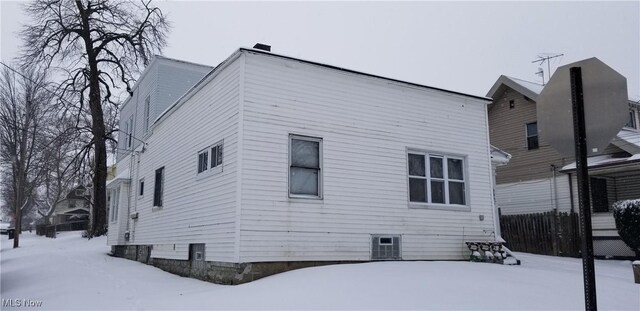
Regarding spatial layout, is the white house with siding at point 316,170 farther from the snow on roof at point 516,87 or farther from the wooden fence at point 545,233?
the snow on roof at point 516,87

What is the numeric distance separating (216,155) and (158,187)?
5.24 m

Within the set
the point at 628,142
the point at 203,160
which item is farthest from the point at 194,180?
the point at 628,142

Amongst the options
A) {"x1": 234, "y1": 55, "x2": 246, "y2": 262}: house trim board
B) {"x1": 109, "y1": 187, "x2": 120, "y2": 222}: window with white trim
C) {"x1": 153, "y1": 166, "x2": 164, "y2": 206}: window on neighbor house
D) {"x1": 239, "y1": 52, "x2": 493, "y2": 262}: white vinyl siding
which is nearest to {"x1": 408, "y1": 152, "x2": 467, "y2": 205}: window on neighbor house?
{"x1": 239, "y1": 52, "x2": 493, "y2": 262}: white vinyl siding

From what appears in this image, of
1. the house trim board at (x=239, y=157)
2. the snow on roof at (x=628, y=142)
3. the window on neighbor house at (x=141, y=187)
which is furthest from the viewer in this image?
the snow on roof at (x=628, y=142)

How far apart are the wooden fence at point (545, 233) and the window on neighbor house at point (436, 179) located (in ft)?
28.0

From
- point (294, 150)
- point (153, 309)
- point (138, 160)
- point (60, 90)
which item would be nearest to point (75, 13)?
point (60, 90)

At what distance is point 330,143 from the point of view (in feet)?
36.7

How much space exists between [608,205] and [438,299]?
57.0ft

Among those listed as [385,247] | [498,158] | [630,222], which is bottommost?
[385,247]

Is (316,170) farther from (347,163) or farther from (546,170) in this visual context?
(546,170)

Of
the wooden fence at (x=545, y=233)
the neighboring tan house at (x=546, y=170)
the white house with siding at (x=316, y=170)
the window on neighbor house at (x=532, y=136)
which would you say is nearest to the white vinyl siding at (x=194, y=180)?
the white house with siding at (x=316, y=170)

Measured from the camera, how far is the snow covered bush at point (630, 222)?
15656 millimetres

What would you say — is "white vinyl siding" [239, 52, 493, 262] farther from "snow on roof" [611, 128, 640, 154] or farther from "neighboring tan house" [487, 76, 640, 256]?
"snow on roof" [611, 128, 640, 154]

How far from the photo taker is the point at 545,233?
1992 cm
